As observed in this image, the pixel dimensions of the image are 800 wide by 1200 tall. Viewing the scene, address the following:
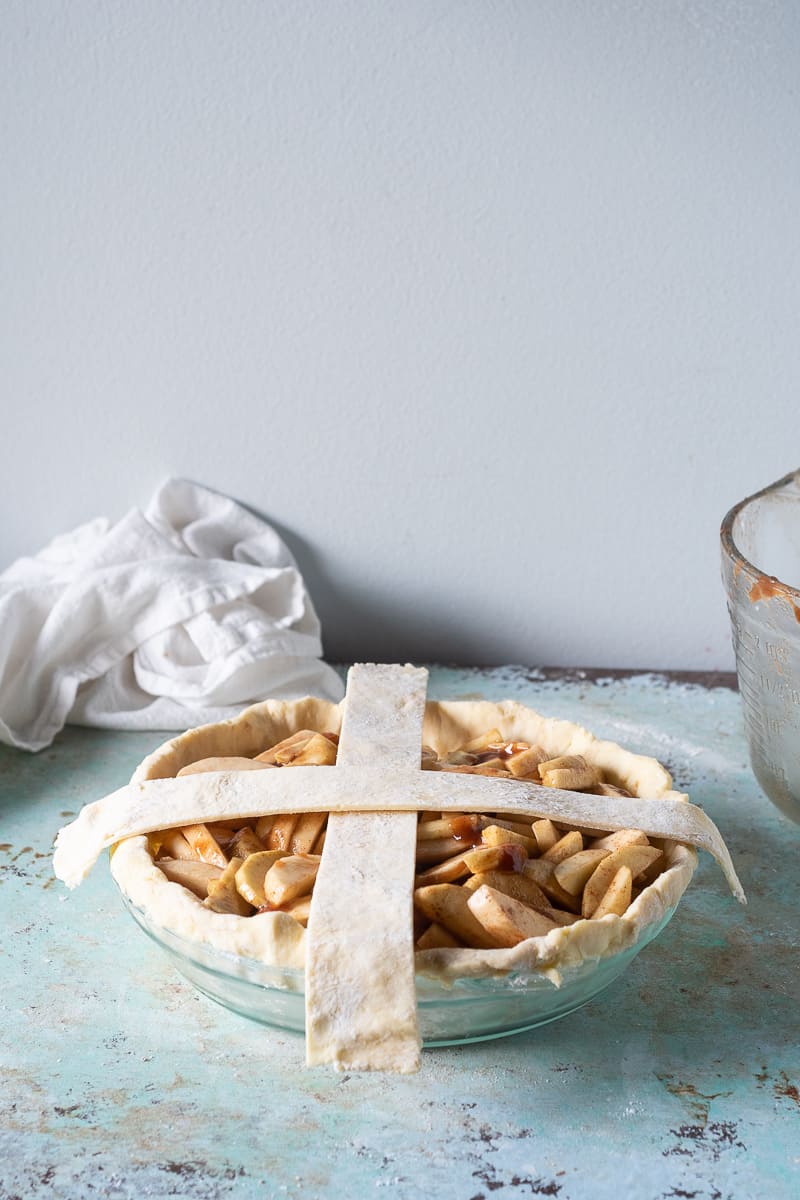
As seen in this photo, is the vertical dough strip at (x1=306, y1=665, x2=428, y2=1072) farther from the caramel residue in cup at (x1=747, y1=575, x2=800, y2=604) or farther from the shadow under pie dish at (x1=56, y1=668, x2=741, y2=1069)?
the caramel residue in cup at (x1=747, y1=575, x2=800, y2=604)

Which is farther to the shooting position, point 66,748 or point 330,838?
point 66,748

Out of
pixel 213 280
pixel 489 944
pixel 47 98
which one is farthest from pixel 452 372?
pixel 489 944

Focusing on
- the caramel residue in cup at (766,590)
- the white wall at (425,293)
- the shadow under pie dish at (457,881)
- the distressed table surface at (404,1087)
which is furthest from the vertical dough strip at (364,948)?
the white wall at (425,293)

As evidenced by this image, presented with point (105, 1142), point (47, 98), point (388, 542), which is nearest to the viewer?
point (105, 1142)

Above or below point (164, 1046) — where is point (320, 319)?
above

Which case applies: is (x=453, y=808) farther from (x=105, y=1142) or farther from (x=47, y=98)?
(x=47, y=98)

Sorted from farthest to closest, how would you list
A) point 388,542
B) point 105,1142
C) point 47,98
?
point 388,542
point 47,98
point 105,1142

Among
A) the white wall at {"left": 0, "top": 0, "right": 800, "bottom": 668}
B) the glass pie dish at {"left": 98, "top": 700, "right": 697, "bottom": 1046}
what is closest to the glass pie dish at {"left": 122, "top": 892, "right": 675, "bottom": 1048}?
the glass pie dish at {"left": 98, "top": 700, "right": 697, "bottom": 1046}

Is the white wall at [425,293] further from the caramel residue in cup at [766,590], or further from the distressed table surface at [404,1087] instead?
the distressed table surface at [404,1087]

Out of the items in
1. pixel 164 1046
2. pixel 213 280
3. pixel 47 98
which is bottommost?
pixel 164 1046
